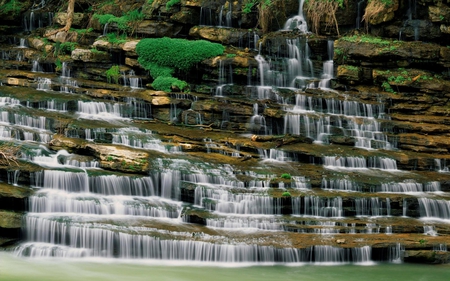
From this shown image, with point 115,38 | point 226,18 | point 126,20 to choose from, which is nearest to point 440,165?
point 226,18

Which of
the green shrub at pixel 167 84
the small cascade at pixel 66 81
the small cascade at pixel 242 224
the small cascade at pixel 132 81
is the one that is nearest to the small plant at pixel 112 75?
the small cascade at pixel 132 81

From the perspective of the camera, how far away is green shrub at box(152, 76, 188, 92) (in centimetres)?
2566

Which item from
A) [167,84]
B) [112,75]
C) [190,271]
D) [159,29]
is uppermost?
[159,29]

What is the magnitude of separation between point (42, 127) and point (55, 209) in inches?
209

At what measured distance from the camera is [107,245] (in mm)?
15797

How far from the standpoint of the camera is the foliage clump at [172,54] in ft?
87.4

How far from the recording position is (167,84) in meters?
25.8

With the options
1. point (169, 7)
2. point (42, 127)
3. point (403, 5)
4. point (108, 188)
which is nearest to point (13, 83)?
point (42, 127)

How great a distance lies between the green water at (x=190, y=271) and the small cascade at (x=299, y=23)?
14.7 m

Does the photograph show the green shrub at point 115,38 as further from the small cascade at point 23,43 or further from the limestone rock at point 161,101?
the limestone rock at point 161,101

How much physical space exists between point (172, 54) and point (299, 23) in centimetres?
565

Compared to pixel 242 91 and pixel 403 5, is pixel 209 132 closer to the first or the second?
pixel 242 91

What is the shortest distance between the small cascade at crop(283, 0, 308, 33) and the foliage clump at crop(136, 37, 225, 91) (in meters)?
3.51

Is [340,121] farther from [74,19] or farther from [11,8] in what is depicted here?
[11,8]
